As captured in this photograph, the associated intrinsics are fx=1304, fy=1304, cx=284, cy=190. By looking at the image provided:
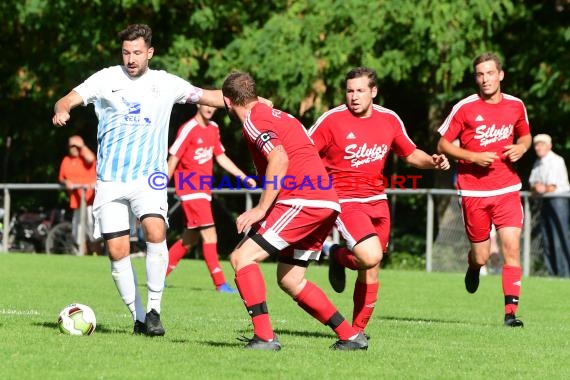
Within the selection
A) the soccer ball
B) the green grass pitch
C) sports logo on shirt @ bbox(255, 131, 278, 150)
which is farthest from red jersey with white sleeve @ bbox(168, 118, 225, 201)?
sports logo on shirt @ bbox(255, 131, 278, 150)

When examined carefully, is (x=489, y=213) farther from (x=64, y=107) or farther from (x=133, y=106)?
(x=64, y=107)

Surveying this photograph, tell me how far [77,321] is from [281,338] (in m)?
1.50

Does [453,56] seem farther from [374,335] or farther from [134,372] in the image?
[134,372]

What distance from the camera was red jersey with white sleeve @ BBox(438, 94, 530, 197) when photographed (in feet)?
38.3

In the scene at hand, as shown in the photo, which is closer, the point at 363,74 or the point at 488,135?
the point at 363,74

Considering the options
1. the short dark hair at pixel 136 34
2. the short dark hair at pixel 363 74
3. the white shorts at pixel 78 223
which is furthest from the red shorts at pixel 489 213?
A: the white shorts at pixel 78 223

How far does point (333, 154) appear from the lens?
10258 mm

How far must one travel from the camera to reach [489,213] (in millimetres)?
11773

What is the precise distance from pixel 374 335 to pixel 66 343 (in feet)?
8.39

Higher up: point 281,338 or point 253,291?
point 253,291

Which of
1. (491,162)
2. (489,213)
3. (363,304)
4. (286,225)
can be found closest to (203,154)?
(489,213)

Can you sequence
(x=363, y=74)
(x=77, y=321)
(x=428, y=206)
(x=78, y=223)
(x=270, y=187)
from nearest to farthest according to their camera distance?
(x=270, y=187) → (x=77, y=321) → (x=363, y=74) → (x=428, y=206) → (x=78, y=223)

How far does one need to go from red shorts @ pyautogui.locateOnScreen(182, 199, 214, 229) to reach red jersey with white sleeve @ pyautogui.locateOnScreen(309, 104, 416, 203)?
207 inches

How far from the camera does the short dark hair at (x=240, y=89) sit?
8.55m
